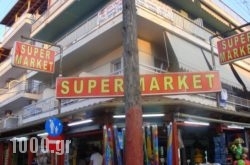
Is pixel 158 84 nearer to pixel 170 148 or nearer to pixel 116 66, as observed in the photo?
pixel 170 148

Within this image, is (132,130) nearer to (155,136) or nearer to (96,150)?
(155,136)

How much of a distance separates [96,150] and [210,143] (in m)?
4.09

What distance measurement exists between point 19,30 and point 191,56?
1619 centimetres

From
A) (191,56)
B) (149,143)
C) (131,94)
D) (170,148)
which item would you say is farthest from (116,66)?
(131,94)

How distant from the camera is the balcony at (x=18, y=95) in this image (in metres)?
23.8

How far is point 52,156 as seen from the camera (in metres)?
13.0

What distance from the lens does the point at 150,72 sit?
1488 centimetres

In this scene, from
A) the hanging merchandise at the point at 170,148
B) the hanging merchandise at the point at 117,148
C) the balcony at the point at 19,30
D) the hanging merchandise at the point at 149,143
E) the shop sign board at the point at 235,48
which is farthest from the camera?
the balcony at the point at 19,30

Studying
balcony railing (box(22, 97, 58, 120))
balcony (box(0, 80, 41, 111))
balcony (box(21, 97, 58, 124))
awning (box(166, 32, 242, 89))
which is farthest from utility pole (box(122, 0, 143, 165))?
balcony (box(0, 80, 41, 111))

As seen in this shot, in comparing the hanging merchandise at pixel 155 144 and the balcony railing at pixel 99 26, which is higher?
the balcony railing at pixel 99 26

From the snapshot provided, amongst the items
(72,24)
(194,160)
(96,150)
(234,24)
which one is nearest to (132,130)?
(96,150)

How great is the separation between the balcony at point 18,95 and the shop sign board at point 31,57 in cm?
873

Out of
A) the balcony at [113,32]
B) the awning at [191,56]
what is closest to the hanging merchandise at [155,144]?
the awning at [191,56]

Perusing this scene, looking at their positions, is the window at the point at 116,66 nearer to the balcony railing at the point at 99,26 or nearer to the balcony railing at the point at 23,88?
the balcony railing at the point at 99,26
